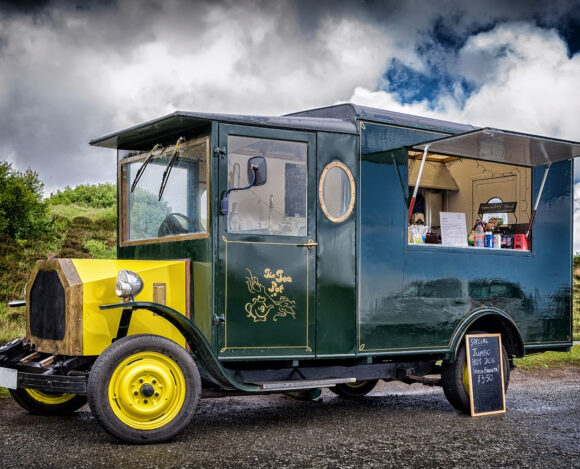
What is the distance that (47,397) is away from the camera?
256 inches

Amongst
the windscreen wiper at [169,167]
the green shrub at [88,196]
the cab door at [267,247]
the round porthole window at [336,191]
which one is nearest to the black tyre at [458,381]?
the cab door at [267,247]

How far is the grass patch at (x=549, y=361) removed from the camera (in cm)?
1069

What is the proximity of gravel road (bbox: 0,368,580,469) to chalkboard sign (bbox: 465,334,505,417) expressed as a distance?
192 millimetres

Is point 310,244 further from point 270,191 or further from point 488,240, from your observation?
point 488,240

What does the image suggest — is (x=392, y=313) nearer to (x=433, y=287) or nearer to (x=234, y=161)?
(x=433, y=287)

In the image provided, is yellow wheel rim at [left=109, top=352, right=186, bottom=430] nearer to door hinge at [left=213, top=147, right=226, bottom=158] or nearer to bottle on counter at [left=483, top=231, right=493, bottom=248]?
door hinge at [left=213, top=147, right=226, bottom=158]

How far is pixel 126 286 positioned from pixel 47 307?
2.88ft

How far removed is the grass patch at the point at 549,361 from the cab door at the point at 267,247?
562cm

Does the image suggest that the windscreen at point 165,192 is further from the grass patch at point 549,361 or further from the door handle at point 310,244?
the grass patch at point 549,361

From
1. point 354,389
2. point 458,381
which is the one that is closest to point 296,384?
point 458,381

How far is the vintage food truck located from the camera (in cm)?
544

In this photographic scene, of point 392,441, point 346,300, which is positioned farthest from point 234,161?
point 392,441

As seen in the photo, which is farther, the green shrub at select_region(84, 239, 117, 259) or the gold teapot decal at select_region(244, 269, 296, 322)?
the green shrub at select_region(84, 239, 117, 259)

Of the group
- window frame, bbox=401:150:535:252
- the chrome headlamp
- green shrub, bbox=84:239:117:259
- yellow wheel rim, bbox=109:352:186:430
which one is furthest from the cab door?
green shrub, bbox=84:239:117:259
